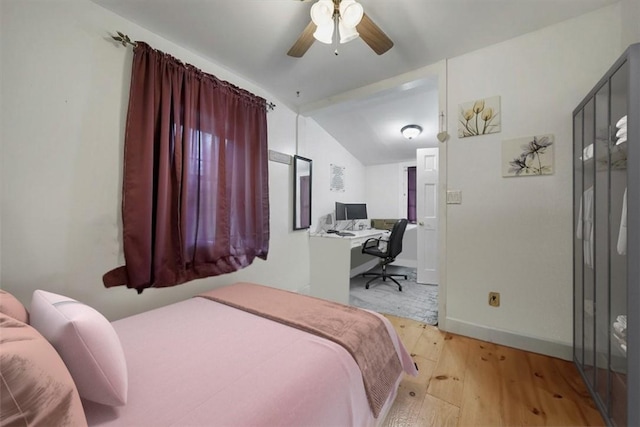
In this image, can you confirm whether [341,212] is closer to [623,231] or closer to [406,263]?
[406,263]

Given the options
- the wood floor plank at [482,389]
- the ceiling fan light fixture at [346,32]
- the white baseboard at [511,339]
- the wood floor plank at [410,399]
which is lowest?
the wood floor plank at [410,399]

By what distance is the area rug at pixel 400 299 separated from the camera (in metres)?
2.55

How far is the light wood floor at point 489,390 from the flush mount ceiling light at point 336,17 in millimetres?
2102

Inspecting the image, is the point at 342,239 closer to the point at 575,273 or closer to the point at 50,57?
the point at 575,273

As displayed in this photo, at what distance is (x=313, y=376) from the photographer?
0.86 meters

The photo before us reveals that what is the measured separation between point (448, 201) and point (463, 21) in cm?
133

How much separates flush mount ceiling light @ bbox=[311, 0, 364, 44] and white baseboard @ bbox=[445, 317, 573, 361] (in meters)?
2.32

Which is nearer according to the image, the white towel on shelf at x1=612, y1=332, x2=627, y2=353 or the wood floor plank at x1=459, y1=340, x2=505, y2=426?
the white towel on shelf at x1=612, y1=332, x2=627, y2=353

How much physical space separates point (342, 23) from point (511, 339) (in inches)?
98.3

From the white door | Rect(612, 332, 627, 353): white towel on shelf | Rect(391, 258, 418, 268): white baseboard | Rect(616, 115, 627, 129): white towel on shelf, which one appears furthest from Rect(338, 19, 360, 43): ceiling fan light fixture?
Rect(391, 258, 418, 268): white baseboard

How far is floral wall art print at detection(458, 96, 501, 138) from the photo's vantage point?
1991 mm

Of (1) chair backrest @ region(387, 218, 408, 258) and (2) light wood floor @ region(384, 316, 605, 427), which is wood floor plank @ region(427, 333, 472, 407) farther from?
(1) chair backrest @ region(387, 218, 408, 258)

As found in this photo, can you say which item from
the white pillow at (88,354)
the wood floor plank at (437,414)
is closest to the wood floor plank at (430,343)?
the wood floor plank at (437,414)

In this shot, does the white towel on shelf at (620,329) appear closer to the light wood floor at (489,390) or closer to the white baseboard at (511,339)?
the light wood floor at (489,390)
